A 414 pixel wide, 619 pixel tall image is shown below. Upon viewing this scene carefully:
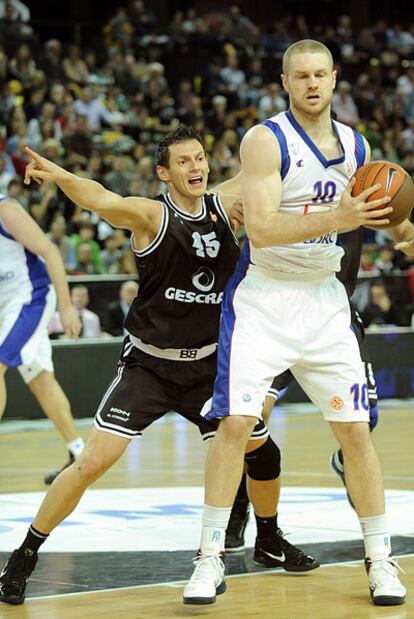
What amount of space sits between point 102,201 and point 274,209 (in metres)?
0.70

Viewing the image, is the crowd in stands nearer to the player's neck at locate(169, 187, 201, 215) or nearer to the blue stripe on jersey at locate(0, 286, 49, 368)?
the blue stripe on jersey at locate(0, 286, 49, 368)

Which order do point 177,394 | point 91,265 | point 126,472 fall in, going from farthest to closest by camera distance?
1. point 91,265
2. point 126,472
3. point 177,394

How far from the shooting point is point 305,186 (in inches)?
189

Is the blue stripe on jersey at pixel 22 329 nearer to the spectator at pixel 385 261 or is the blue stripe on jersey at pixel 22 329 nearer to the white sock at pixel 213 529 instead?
the white sock at pixel 213 529

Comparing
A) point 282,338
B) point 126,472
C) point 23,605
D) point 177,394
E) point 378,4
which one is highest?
point 378,4

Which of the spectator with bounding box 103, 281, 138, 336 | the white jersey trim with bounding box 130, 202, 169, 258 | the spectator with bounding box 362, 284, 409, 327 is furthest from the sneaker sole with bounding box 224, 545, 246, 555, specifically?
the spectator with bounding box 362, 284, 409, 327

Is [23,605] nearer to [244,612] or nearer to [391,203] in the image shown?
[244,612]

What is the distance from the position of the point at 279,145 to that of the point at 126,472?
4.40 metres

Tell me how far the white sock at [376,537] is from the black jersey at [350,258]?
1.46 m

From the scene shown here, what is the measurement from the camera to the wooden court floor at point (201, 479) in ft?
14.8

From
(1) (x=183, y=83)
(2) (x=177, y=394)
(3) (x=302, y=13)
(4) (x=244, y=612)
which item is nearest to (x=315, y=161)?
(2) (x=177, y=394)

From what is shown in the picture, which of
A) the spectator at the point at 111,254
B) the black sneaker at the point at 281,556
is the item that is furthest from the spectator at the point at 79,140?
the black sneaker at the point at 281,556

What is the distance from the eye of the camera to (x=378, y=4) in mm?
27422

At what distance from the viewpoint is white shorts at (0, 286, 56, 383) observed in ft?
26.3
